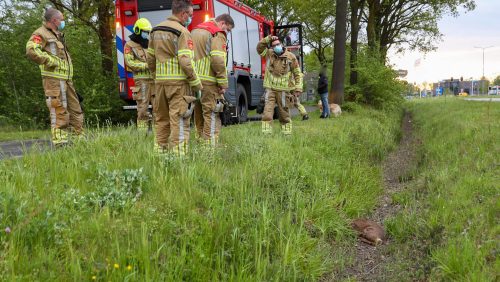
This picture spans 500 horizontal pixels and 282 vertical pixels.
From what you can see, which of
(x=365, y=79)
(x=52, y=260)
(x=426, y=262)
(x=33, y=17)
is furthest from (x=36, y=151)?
(x=365, y=79)

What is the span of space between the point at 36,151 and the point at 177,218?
2.13 m

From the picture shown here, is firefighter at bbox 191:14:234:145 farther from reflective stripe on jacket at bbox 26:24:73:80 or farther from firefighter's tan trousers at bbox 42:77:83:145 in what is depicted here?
reflective stripe on jacket at bbox 26:24:73:80

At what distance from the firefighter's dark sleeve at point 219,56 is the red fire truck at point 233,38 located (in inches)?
97.3

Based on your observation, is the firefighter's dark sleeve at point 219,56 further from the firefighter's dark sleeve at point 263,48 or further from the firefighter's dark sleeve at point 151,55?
the firefighter's dark sleeve at point 263,48

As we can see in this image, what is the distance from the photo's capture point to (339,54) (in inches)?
571

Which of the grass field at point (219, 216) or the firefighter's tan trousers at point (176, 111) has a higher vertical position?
the firefighter's tan trousers at point (176, 111)

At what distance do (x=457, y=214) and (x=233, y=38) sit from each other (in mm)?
7471

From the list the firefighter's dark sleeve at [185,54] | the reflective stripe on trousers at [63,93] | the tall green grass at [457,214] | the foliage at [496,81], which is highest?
the foliage at [496,81]

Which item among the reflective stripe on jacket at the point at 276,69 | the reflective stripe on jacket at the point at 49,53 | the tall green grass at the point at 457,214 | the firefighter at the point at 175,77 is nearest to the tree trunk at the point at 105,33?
the reflective stripe on jacket at the point at 276,69

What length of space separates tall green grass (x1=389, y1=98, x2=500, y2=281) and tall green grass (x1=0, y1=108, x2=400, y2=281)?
0.65 m

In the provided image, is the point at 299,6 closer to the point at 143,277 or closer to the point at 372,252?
the point at 372,252

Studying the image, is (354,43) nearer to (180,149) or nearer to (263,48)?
(263,48)

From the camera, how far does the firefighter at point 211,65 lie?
5.58 metres

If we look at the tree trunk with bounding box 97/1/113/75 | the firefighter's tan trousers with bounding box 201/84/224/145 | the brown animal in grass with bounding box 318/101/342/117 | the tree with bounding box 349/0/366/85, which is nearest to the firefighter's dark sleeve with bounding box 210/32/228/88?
the firefighter's tan trousers with bounding box 201/84/224/145
